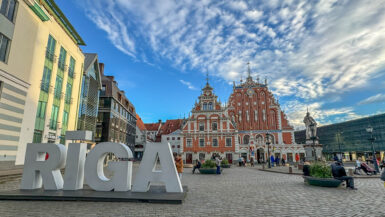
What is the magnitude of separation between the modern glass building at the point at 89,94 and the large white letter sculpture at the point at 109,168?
19.5m

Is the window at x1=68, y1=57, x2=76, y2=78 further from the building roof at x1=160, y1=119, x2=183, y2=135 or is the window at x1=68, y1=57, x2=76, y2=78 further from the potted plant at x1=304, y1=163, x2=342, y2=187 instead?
the building roof at x1=160, y1=119, x2=183, y2=135

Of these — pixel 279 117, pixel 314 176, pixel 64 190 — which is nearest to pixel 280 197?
pixel 314 176

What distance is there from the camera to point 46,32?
60.4ft

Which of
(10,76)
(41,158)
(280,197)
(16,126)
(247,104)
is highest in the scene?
(247,104)

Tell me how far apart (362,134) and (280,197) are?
3188 inches

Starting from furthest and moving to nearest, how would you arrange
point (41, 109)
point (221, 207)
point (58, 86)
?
1. point (58, 86)
2. point (41, 109)
3. point (221, 207)

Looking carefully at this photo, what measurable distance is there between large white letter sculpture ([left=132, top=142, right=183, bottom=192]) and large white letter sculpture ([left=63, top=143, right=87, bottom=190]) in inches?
103

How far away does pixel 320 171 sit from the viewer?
11.0 meters

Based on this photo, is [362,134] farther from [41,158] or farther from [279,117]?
[41,158]

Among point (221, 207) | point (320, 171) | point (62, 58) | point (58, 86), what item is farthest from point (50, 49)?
point (320, 171)

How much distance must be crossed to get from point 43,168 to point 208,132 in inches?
1349

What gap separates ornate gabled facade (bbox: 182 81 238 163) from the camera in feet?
133

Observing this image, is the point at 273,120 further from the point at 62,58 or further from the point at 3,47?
the point at 3,47

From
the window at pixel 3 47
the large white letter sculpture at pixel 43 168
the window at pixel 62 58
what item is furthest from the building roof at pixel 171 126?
the large white letter sculpture at pixel 43 168
